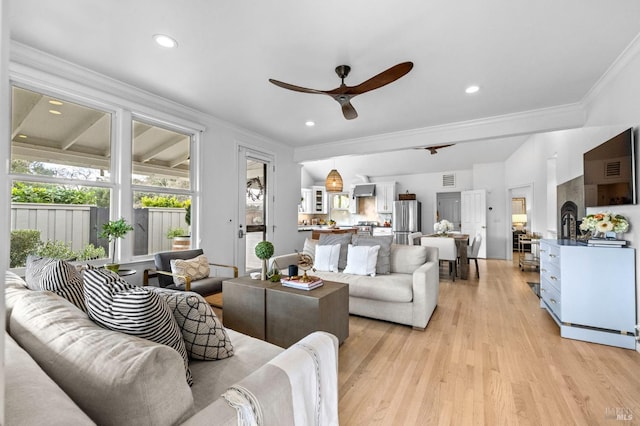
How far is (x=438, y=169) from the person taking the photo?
27.2 ft

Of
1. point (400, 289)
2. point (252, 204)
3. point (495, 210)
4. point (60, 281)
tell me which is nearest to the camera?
point (60, 281)

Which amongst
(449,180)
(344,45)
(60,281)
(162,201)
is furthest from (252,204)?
(449,180)

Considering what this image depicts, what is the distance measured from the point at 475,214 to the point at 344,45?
6.65 m

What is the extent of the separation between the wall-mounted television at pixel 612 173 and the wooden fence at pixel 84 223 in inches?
193

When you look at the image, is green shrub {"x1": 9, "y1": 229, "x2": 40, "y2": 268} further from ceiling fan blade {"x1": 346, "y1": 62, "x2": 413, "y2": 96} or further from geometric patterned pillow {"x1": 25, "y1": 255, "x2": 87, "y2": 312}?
ceiling fan blade {"x1": 346, "y1": 62, "x2": 413, "y2": 96}

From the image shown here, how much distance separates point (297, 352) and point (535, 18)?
2.76 meters

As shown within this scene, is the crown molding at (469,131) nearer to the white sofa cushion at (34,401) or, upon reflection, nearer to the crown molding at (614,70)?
the crown molding at (614,70)

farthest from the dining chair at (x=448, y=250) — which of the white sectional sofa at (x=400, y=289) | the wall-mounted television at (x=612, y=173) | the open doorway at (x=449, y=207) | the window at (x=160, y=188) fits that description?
the window at (x=160, y=188)

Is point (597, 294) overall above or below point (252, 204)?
below

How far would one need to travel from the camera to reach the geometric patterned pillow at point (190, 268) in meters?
3.12

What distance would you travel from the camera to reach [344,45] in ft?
7.75

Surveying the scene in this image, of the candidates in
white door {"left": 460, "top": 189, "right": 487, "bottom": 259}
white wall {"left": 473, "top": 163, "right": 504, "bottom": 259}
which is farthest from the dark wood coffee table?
white wall {"left": 473, "top": 163, "right": 504, "bottom": 259}

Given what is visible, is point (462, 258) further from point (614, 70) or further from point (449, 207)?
point (449, 207)

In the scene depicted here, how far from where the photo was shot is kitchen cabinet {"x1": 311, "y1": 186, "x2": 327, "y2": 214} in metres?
9.56
